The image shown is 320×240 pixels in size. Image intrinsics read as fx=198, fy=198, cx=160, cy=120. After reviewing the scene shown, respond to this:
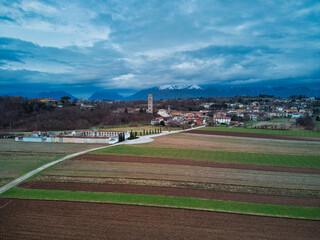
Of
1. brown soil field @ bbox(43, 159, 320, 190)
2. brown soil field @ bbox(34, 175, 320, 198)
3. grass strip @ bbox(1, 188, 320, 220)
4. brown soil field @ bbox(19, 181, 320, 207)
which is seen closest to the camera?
grass strip @ bbox(1, 188, 320, 220)

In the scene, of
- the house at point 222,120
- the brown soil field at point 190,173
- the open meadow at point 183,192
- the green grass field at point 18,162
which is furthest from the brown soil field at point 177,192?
the house at point 222,120

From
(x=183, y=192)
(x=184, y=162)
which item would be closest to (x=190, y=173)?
(x=184, y=162)

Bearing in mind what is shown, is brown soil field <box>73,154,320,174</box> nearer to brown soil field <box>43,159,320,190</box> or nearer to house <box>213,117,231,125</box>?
brown soil field <box>43,159,320,190</box>

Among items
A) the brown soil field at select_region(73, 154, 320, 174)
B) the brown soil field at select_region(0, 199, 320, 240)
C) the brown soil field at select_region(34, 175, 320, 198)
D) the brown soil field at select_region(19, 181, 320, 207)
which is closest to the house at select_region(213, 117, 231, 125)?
the brown soil field at select_region(73, 154, 320, 174)

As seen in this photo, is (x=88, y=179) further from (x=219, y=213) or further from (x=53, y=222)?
(x=219, y=213)

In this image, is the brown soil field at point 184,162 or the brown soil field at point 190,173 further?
the brown soil field at point 184,162

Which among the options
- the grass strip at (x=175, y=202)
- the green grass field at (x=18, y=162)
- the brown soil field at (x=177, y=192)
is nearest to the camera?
the grass strip at (x=175, y=202)

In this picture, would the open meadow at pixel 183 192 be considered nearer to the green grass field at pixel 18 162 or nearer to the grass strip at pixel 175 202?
the grass strip at pixel 175 202
